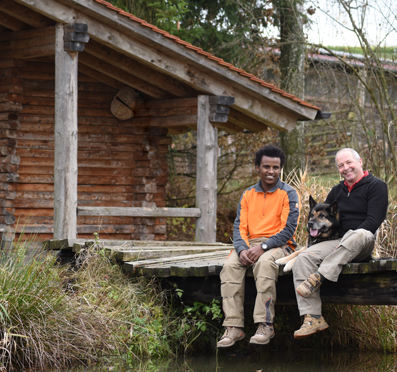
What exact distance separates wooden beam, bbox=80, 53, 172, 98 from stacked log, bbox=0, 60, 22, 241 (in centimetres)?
114

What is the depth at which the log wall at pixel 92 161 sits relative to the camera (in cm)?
1012

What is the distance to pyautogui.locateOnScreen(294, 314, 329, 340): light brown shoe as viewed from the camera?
491 cm

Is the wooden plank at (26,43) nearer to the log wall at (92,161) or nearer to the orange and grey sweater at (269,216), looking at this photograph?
the log wall at (92,161)

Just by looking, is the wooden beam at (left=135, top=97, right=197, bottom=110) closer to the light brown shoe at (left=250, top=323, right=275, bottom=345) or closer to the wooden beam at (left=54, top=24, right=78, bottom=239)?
the wooden beam at (left=54, top=24, right=78, bottom=239)

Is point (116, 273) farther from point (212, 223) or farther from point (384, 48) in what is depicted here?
point (384, 48)

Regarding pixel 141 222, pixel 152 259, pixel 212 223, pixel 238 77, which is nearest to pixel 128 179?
pixel 141 222

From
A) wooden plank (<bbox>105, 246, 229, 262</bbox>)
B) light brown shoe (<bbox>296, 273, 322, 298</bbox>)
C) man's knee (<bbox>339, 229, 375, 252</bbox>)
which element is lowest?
light brown shoe (<bbox>296, 273, 322, 298</bbox>)

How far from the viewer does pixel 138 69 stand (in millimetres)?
9719

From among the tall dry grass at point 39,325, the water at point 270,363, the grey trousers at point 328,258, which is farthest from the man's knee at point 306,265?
the tall dry grass at point 39,325

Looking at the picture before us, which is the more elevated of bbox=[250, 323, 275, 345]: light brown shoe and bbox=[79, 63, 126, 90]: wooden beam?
bbox=[79, 63, 126, 90]: wooden beam

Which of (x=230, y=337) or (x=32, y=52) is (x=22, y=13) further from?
(x=230, y=337)

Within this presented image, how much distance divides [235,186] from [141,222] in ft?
16.8

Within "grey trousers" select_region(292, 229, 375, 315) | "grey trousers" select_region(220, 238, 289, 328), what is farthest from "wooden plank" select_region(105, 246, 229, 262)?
"grey trousers" select_region(292, 229, 375, 315)

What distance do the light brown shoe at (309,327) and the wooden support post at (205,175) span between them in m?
4.38
